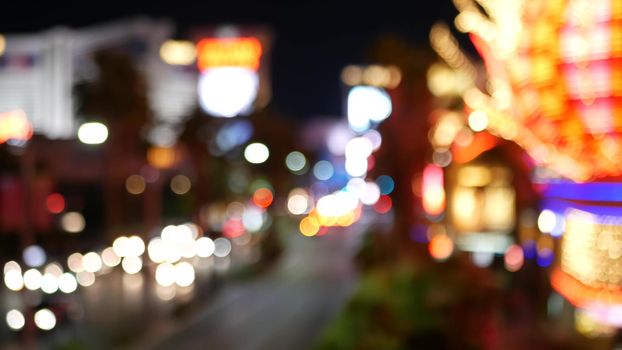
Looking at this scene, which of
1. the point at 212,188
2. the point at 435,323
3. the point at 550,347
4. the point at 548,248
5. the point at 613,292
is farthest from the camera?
the point at 212,188

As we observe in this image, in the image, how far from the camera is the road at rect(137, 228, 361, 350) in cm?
1639

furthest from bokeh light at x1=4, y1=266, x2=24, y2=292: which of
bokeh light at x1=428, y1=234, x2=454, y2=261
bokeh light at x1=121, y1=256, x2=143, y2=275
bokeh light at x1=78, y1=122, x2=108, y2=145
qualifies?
bokeh light at x1=428, y1=234, x2=454, y2=261

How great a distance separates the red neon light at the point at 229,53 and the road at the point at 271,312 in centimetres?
3148

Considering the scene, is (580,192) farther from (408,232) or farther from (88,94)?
(88,94)

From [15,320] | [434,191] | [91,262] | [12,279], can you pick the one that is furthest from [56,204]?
[15,320]

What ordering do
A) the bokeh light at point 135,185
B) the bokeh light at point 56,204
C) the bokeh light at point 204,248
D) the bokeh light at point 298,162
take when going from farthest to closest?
the bokeh light at point 298,162 < the bokeh light at point 135,185 < the bokeh light at point 56,204 < the bokeh light at point 204,248

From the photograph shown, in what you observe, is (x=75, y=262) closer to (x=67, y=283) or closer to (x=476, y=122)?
(x=67, y=283)

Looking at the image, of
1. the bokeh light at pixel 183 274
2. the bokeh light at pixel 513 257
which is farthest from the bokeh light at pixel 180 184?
the bokeh light at pixel 513 257

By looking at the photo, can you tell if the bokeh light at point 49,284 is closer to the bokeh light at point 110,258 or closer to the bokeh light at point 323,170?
the bokeh light at point 110,258

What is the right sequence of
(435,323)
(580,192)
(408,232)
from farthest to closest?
1. (408,232)
2. (435,323)
3. (580,192)

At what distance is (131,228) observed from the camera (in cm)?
4106

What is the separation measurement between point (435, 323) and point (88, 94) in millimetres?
17244

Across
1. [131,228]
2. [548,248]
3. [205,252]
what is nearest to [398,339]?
[548,248]

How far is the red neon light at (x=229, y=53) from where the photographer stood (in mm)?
62562
